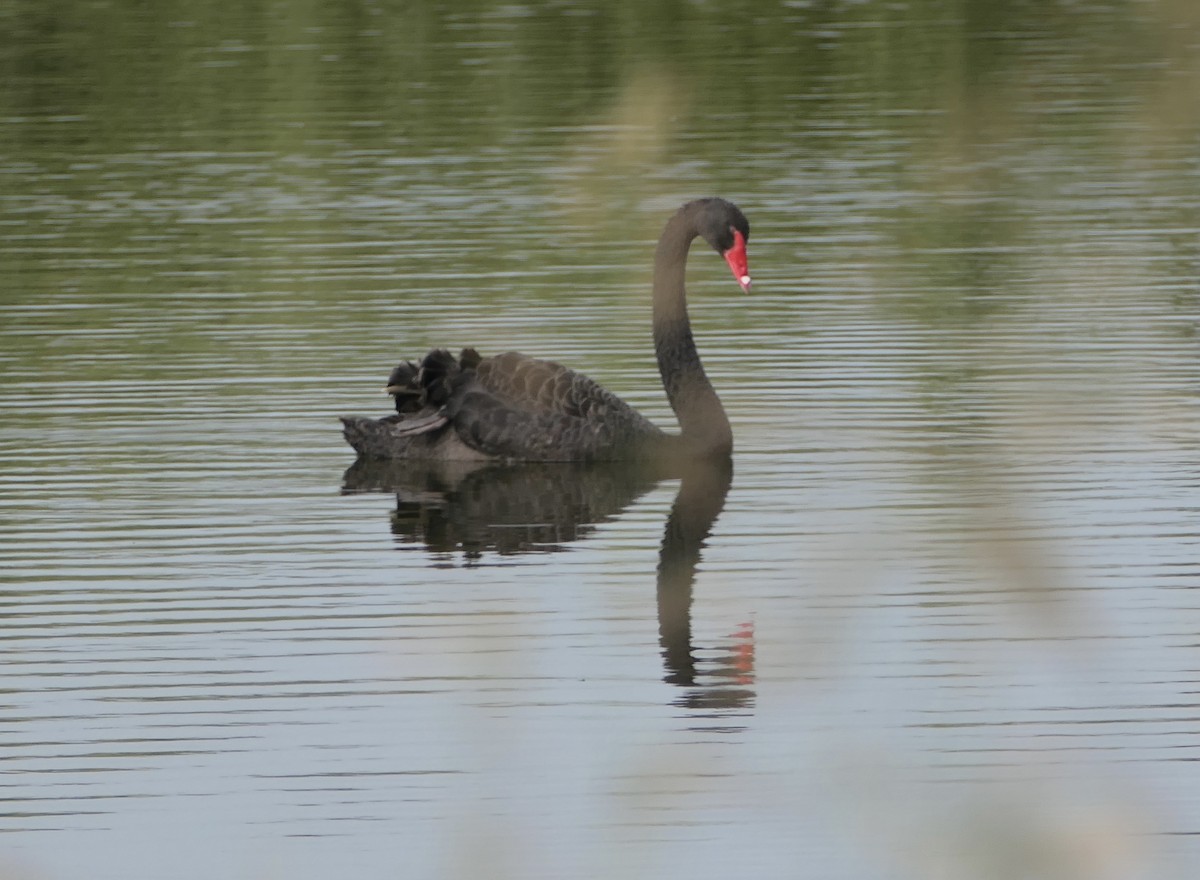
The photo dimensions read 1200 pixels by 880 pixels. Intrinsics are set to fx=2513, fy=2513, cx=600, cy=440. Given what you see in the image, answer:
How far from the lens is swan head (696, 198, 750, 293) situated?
Answer: 496 inches

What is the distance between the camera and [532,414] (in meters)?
12.2

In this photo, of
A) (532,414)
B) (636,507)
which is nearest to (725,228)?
(532,414)

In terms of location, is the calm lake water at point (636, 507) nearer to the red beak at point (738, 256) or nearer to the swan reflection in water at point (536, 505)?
the swan reflection in water at point (536, 505)

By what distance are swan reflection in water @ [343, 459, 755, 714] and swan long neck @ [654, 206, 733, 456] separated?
0.16 m

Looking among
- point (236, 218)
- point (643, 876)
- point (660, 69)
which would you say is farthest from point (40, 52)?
point (660, 69)

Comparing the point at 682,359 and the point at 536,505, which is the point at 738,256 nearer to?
the point at 682,359

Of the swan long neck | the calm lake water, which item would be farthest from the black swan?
the calm lake water

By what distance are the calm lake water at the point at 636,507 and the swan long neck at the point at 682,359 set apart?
8.4 inches

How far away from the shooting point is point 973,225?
62.1ft

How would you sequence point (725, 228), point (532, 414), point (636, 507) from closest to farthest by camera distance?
point (636, 507) < point (532, 414) < point (725, 228)

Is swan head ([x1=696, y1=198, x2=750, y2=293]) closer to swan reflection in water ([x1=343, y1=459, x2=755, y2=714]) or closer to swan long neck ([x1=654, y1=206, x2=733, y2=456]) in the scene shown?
swan long neck ([x1=654, y1=206, x2=733, y2=456])

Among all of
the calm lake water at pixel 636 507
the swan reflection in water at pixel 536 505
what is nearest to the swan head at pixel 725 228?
the calm lake water at pixel 636 507

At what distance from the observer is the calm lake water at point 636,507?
3316 millimetres

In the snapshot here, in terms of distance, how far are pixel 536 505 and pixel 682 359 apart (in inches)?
60.3
